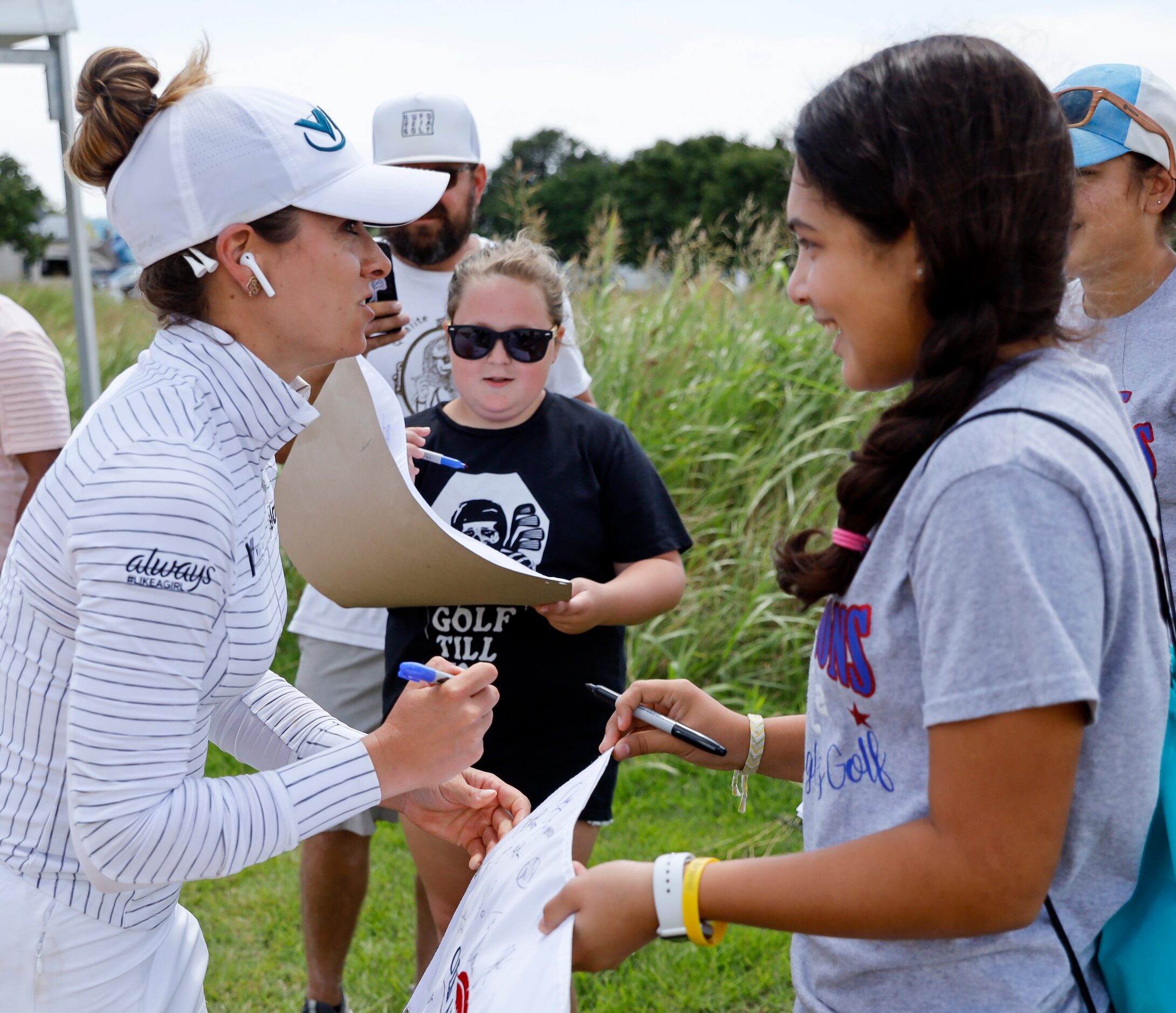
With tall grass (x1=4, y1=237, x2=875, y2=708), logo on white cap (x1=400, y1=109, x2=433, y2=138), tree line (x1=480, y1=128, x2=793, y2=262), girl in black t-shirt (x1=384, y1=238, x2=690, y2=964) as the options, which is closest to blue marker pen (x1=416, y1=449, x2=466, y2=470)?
girl in black t-shirt (x1=384, y1=238, x2=690, y2=964)

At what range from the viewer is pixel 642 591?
2639 mm

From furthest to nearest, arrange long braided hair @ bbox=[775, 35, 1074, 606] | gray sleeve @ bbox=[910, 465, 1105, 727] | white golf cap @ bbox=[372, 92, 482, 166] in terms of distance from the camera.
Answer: white golf cap @ bbox=[372, 92, 482, 166] → long braided hair @ bbox=[775, 35, 1074, 606] → gray sleeve @ bbox=[910, 465, 1105, 727]

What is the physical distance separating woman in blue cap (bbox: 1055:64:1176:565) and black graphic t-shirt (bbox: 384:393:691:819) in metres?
1.09

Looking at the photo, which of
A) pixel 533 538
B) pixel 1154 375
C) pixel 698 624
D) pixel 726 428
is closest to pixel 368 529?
pixel 533 538

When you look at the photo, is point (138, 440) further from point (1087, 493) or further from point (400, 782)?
point (1087, 493)

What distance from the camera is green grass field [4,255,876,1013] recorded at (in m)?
3.44

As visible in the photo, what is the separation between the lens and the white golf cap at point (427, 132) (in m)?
3.62

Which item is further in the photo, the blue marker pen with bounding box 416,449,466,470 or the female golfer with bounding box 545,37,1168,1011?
the blue marker pen with bounding box 416,449,466,470

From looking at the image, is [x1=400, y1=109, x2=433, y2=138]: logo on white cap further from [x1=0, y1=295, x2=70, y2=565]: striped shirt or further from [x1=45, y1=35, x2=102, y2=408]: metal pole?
[x1=45, y1=35, x2=102, y2=408]: metal pole

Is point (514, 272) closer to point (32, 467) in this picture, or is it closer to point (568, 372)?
point (568, 372)

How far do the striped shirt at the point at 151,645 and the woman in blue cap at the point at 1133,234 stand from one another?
175 centimetres

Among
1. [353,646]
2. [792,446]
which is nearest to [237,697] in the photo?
[353,646]

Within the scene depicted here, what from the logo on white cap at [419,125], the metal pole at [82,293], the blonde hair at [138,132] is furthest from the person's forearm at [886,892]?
the metal pole at [82,293]

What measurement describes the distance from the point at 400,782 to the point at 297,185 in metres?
0.93
